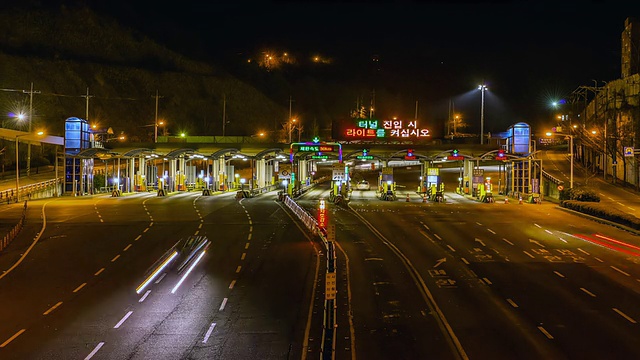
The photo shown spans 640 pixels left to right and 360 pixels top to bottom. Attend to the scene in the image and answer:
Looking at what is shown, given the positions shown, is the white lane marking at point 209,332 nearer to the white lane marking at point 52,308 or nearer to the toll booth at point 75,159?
the white lane marking at point 52,308

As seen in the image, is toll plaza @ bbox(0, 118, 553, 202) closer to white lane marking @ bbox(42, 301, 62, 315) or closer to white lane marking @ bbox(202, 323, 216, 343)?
white lane marking @ bbox(42, 301, 62, 315)

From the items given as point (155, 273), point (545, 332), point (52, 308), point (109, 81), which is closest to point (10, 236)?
point (155, 273)

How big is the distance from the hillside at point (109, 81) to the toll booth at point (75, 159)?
3536cm

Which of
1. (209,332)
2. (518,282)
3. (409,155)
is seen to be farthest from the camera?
(409,155)

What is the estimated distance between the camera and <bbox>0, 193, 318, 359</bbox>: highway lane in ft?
44.1

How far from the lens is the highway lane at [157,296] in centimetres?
1343

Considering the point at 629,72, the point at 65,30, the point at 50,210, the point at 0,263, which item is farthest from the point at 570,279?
the point at 65,30

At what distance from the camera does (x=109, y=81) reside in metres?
130

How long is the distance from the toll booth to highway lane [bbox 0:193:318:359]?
27.5m

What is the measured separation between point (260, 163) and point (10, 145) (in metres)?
39.0

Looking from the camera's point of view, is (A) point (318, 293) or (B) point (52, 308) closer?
(B) point (52, 308)

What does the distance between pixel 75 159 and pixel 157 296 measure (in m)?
Result: 46.8

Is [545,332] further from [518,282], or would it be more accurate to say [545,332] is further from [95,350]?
[95,350]

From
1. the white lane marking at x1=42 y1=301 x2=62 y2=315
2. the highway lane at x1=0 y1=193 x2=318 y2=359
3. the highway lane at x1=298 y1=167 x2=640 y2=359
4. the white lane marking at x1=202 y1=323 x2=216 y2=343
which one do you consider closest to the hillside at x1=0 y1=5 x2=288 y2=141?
the highway lane at x1=0 y1=193 x2=318 y2=359
